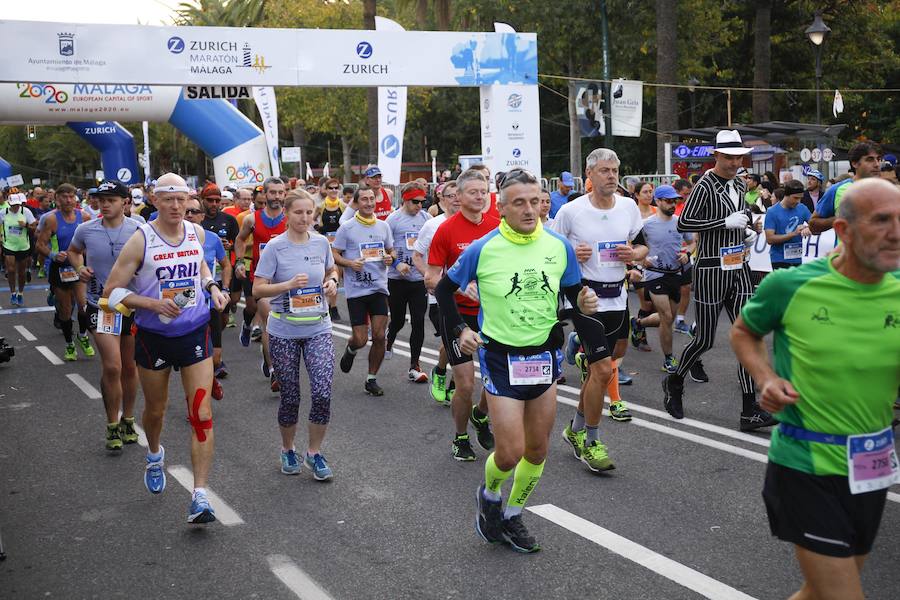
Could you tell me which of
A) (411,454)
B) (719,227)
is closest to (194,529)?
(411,454)

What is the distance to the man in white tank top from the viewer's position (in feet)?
19.7

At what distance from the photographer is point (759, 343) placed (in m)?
3.63

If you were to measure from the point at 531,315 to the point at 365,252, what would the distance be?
492cm

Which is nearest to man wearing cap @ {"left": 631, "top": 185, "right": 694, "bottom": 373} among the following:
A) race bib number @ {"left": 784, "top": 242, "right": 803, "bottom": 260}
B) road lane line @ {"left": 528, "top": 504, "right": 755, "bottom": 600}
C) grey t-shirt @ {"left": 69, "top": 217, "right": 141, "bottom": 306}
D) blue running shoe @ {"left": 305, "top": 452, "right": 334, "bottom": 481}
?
race bib number @ {"left": 784, "top": 242, "right": 803, "bottom": 260}

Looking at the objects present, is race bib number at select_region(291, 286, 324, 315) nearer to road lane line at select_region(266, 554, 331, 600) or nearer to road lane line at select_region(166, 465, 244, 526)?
road lane line at select_region(166, 465, 244, 526)

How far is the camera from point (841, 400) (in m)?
3.36

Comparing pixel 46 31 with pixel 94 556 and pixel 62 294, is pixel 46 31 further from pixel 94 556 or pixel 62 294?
pixel 94 556

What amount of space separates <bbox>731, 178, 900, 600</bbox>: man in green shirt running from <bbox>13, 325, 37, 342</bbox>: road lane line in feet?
43.2

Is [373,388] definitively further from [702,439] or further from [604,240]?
[702,439]

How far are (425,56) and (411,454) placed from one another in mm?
13976

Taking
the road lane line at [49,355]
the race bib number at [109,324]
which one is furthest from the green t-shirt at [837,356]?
the road lane line at [49,355]

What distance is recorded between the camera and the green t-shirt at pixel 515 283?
5.20 m

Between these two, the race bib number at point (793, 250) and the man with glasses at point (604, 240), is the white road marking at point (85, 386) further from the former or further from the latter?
the race bib number at point (793, 250)

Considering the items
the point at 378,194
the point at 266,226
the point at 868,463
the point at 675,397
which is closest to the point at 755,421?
the point at 675,397
